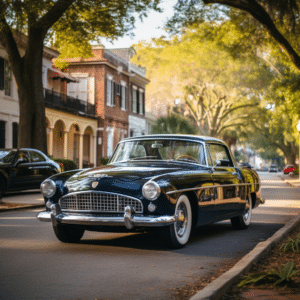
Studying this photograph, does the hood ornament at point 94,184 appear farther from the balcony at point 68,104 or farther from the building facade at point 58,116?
the balcony at point 68,104

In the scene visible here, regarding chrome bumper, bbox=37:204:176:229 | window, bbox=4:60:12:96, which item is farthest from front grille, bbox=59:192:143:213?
window, bbox=4:60:12:96

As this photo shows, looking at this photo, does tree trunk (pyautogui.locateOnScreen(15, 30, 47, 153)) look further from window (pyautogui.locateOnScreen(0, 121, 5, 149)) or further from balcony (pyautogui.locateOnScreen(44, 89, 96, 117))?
balcony (pyautogui.locateOnScreen(44, 89, 96, 117))

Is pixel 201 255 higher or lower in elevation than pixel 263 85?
lower

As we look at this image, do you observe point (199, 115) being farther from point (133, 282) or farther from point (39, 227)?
point (133, 282)

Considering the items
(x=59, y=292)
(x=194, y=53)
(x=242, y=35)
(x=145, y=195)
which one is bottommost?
(x=59, y=292)

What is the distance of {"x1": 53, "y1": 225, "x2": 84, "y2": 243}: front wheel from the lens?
870 centimetres

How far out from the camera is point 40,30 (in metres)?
20.9

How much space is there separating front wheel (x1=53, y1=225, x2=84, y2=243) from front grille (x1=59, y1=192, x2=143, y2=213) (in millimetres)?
472

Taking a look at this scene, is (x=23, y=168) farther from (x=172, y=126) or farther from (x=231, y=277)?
(x=172, y=126)

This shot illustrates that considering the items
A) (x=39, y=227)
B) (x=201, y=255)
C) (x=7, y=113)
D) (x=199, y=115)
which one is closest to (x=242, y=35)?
(x=7, y=113)

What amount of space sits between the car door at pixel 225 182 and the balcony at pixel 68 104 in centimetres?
2614

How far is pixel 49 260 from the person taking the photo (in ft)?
24.2

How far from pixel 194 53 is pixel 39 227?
119ft

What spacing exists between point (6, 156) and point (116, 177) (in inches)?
465
